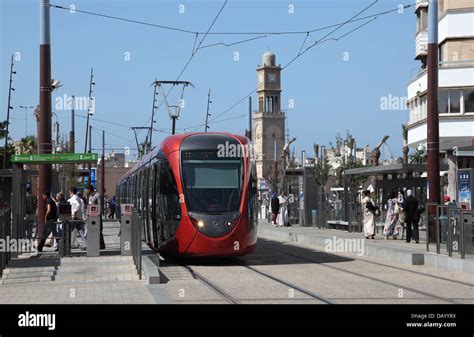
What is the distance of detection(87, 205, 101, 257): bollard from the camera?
22.8 m

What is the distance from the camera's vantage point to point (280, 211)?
44.2m

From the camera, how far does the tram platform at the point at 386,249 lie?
20.4 m

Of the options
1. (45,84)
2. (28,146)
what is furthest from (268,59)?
(45,84)

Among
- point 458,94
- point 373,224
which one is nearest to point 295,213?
point 458,94

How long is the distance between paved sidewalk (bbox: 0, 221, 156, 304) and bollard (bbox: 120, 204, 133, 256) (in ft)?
1.60

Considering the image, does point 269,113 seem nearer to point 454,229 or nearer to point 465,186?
point 465,186

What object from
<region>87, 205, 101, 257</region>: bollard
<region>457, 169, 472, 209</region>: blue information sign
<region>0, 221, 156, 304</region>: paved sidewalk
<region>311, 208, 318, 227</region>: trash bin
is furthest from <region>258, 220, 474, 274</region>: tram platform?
<region>87, 205, 101, 257</region>: bollard

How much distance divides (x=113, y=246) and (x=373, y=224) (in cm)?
832

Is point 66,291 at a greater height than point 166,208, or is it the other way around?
point 166,208

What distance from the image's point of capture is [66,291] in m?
15.2

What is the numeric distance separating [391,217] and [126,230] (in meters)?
10.1

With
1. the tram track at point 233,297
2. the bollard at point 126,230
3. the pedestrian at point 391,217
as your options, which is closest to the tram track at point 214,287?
the tram track at point 233,297

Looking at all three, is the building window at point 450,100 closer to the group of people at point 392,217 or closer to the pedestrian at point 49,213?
the group of people at point 392,217
